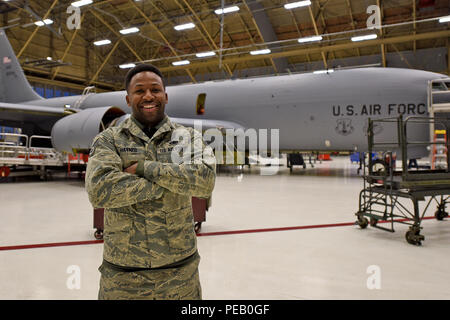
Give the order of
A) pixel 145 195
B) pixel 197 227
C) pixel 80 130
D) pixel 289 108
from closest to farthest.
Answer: pixel 145 195 < pixel 197 227 < pixel 80 130 < pixel 289 108

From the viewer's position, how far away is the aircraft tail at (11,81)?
12.0 meters

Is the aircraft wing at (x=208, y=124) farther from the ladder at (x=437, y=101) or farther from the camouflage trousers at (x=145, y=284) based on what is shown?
the camouflage trousers at (x=145, y=284)

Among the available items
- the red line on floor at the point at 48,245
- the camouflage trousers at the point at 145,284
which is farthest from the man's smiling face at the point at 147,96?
the red line on floor at the point at 48,245

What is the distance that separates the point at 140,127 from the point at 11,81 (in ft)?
47.3

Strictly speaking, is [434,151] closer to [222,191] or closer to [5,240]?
[222,191]

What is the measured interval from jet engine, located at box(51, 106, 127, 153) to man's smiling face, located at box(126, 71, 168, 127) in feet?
19.0

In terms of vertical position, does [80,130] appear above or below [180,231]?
above

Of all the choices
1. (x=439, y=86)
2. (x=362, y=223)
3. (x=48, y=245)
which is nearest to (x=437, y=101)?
(x=439, y=86)

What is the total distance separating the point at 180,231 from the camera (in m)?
1.34

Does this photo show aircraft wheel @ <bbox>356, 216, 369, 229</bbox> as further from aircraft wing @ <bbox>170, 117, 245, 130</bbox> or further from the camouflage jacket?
aircraft wing @ <bbox>170, 117, 245, 130</bbox>

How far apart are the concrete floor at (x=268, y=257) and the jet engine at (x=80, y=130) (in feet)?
7.89

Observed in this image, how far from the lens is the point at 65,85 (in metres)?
25.7

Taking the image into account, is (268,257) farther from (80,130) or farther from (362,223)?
(80,130)
